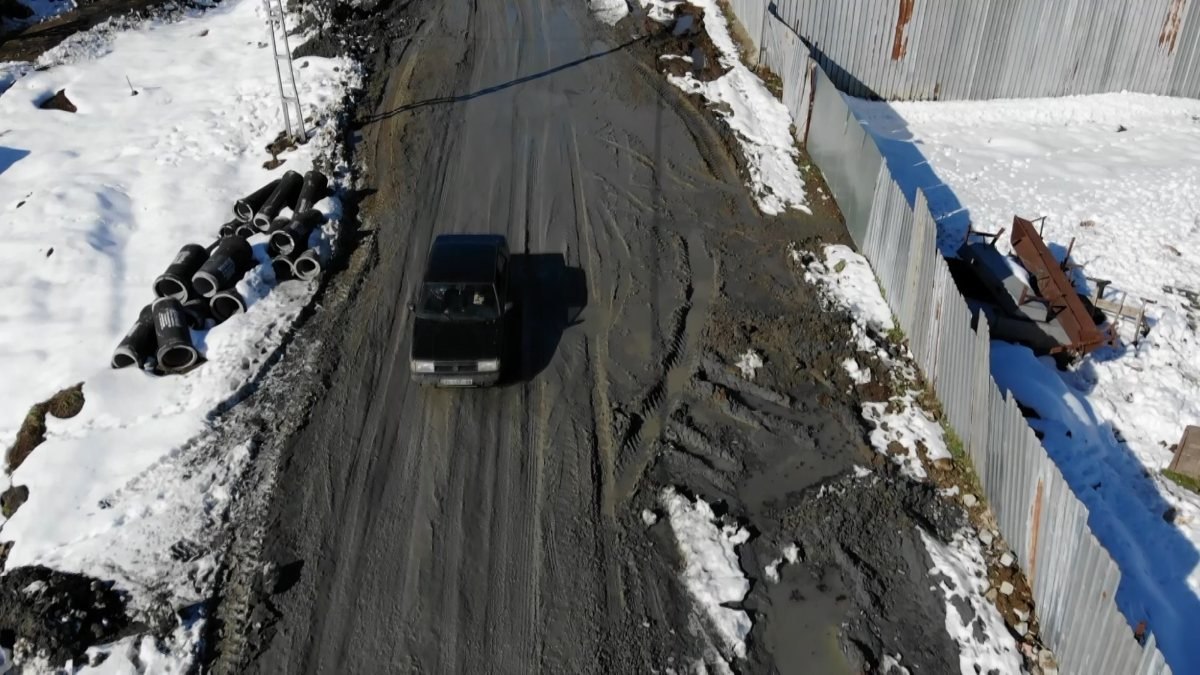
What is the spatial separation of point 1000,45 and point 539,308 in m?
15.5

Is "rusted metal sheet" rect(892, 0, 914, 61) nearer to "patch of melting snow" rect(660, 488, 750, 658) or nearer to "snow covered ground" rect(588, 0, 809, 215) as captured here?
"snow covered ground" rect(588, 0, 809, 215)

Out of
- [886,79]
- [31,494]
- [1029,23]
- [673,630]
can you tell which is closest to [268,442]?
[31,494]

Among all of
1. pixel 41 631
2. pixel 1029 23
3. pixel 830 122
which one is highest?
pixel 1029 23

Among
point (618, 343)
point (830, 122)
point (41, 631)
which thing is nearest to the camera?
point (41, 631)

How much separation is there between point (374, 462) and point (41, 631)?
468 centimetres

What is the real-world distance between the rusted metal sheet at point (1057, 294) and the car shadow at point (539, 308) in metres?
8.62

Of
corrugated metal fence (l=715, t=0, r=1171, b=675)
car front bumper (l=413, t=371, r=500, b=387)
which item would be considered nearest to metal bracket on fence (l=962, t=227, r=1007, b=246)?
corrugated metal fence (l=715, t=0, r=1171, b=675)

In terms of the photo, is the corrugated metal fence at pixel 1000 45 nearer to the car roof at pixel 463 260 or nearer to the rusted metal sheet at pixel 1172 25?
the rusted metal sheet at pixel 1172 25

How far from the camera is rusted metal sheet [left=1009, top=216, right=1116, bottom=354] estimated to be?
558 inches

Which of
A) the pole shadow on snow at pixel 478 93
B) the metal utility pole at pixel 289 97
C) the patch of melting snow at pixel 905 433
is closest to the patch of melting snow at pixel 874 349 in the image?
the patch of melting snow at pixel 905 433

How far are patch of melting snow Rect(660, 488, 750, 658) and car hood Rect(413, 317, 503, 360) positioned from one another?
148 inches

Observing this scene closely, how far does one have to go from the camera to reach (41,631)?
10445mm

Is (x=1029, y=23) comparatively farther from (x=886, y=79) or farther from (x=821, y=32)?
(x=821, y=32)

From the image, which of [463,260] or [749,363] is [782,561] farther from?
[463,260]
